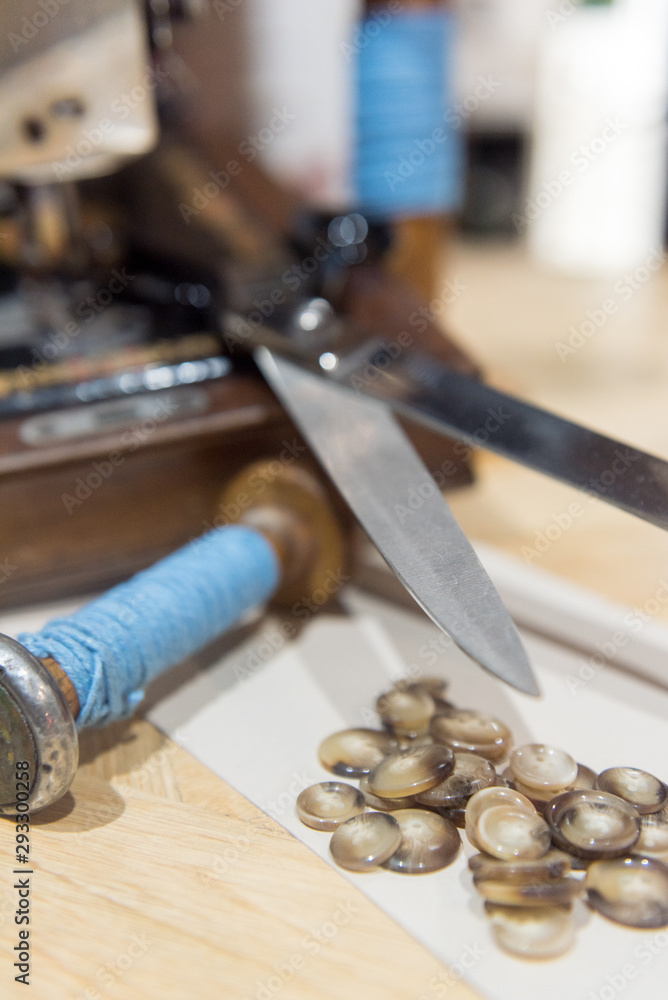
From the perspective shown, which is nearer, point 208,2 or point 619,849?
point 619,849

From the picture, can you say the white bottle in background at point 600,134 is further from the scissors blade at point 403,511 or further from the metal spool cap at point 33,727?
the metal spool cap at point 33,727

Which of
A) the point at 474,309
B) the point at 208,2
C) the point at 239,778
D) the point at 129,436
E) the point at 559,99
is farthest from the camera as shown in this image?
the point at 474,309

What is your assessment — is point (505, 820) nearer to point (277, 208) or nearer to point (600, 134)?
point (277, 208)

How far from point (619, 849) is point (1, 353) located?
0.50 meters

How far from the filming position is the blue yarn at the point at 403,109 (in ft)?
2.72

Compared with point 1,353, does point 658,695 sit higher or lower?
lower

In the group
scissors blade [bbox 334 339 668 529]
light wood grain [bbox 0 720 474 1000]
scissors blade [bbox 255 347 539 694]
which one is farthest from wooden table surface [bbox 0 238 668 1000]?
scissors blade [bbox 334 339 668 529]

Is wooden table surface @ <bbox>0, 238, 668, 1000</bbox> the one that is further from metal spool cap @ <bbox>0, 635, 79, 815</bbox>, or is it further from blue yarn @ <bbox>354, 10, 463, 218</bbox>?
blue yarn @ <bbox>354, 10, 463, 218</bbox>

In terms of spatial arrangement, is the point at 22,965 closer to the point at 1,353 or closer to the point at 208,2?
the point at 1,353

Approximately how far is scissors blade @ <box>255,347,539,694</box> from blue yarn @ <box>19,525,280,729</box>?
8 cm

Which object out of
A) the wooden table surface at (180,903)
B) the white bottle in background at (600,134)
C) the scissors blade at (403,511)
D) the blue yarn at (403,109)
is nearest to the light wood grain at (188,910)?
the wooden table surface at (180,903)

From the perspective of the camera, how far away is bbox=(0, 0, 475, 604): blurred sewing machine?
0.54 metres

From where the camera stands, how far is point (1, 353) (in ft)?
1.97

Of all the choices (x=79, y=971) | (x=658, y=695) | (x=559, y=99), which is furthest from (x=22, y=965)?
(x=559, y=99)
